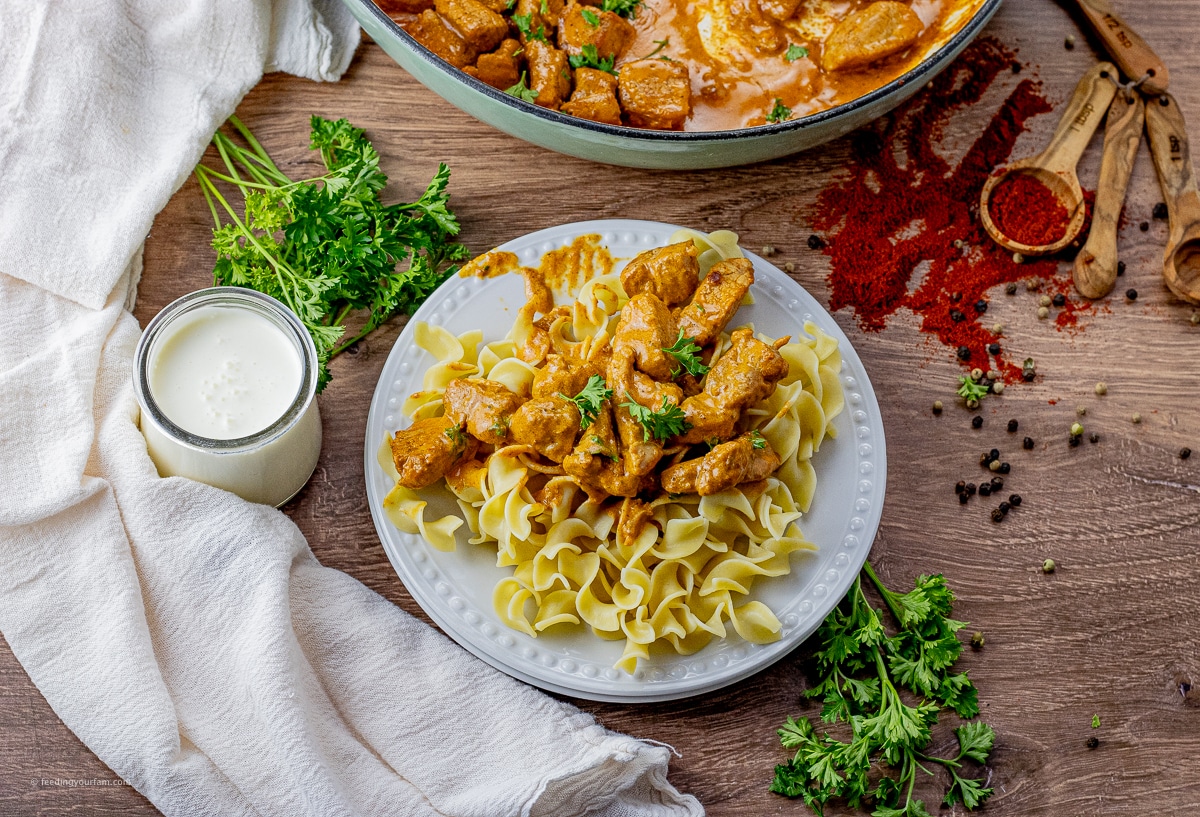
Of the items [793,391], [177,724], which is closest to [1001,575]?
[793,391]

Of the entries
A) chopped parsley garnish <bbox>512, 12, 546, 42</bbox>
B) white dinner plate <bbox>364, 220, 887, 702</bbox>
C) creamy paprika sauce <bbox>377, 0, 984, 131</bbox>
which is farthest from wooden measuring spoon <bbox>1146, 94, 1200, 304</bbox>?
chopped parsley garnish <bbox>512, 12, 546, 42</bbox>

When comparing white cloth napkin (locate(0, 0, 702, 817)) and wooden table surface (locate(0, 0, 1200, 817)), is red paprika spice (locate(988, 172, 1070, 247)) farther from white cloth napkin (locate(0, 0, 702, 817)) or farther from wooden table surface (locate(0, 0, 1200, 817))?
white cloth napkin (locate(0, 0, 702, 817))

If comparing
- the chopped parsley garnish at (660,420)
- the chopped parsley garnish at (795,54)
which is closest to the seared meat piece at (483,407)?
the chopped parsley garnish at (660,420)

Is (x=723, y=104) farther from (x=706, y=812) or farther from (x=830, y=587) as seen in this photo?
(x=706, y=812)

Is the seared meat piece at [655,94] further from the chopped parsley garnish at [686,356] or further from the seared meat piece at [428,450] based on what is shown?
the seared meat piece at [428,450]

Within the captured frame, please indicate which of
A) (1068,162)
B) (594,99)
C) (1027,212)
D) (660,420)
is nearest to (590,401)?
(660,420)

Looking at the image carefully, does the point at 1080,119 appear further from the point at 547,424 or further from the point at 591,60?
the point at 547,424
